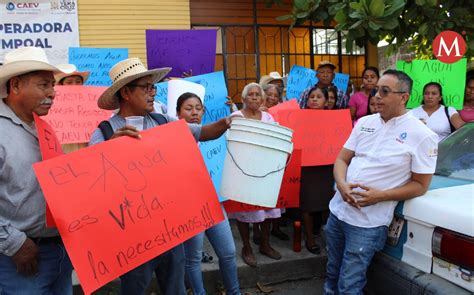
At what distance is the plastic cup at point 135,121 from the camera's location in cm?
246

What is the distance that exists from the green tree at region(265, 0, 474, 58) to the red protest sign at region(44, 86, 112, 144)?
3.03 m

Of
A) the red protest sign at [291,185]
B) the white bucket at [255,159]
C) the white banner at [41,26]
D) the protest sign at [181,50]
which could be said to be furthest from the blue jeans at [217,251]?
the white banner at [41,26]

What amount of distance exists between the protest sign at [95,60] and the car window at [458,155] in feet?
13.0

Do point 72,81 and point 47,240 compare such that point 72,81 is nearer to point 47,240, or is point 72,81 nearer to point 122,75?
point 122,75

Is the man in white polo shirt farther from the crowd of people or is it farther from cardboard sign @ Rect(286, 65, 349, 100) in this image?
cardboard sign @ Rect(286, 65, 349, 100)

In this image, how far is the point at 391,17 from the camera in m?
4.85

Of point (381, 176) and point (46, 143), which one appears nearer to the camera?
point (46, 143)

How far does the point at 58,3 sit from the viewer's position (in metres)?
7.65

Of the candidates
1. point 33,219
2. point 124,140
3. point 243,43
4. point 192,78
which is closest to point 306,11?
point 192,78

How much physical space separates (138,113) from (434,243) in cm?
189

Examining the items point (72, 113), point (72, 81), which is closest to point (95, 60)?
point (72, 81)

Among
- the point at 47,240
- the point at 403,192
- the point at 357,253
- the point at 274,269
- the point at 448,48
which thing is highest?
the point at 448,48

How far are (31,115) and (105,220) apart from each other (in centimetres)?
67

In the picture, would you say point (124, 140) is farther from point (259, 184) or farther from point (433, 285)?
point (433, 285)
